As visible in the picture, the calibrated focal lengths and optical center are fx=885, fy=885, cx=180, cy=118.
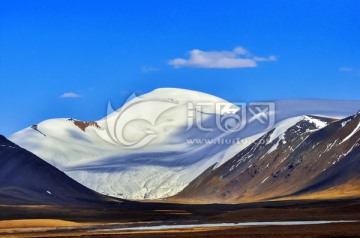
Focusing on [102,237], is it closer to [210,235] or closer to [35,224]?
[210,235]

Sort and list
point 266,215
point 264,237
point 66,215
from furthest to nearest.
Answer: point 66,215 → point 266,215 → point 264,237

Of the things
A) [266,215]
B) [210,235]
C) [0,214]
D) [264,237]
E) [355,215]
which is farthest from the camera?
[0,214]

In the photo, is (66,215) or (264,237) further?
(66,215)

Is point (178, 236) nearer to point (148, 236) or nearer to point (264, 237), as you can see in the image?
point (148, 236)

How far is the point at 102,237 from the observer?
9125 centimetres

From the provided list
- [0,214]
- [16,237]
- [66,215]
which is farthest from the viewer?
[66,215]

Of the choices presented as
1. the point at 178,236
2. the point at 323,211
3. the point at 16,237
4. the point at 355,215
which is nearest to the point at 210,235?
the point at 178,236

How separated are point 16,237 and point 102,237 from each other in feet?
36.0

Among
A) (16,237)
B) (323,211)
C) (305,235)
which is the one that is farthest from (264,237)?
(323,211)

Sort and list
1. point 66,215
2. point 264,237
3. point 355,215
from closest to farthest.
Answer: point 264,237 < point 355,215 < point 66,215

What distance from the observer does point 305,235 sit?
3177 inches

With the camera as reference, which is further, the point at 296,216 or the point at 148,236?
the point at 296,216

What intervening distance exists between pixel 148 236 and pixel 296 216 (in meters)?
35.2

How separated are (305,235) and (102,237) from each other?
72.8 ft
